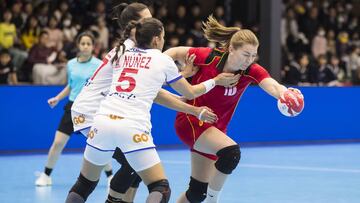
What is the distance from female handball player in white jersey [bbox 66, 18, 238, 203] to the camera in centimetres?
542

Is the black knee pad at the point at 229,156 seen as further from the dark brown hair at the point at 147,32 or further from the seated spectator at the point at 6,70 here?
the seated spectator at the point at 6,70

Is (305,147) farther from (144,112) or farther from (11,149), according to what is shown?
(144,112)

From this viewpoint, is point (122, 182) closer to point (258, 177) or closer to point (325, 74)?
point (258, 177)

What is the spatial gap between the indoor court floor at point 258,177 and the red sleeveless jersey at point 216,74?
1.89m

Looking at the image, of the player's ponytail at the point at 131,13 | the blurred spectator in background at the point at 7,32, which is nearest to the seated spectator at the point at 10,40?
the blurred spectator in background at the point at 7,32

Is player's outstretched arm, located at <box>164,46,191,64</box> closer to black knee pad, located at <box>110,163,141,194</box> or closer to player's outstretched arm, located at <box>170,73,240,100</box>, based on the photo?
player's outstretched arm, located at <box>170,73,240,100</box>

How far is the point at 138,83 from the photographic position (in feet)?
18.0

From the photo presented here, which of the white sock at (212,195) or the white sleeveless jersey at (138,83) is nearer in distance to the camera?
the white sleeveless jersey at (138,83)

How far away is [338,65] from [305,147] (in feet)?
19.6

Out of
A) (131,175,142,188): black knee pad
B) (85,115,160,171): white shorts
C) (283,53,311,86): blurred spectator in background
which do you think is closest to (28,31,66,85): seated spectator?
(283,53,311,86): blurred spectator in background

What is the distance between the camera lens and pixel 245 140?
15953mm

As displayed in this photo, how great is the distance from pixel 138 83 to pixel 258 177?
5.44 metres

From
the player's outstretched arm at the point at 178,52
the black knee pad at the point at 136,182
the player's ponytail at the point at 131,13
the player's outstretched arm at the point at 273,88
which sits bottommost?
the black knee pad at the point at 136,182

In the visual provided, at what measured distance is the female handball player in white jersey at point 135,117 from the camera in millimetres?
5422
